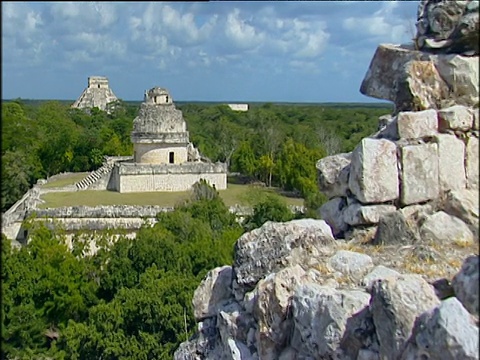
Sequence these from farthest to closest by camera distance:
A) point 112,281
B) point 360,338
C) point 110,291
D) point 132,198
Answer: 1. point 132,198
2. point 110,291
3. point 112,281
4. point 360,338

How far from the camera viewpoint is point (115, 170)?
26.6 m

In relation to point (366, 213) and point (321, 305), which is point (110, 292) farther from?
point (321, 305)

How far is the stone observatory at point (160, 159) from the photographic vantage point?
2584 centimetres

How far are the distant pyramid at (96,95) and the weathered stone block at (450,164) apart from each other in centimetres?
5356

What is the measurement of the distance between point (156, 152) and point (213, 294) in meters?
20.4

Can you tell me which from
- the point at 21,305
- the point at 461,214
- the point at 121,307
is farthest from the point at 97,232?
the point at 461,214

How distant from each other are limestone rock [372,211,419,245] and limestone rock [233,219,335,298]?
Result: 443 millimetres

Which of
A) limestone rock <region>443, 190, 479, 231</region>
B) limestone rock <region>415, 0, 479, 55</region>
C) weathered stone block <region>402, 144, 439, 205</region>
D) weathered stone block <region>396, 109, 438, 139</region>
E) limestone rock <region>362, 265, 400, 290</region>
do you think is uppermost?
limestone rock <region>415, 0, 479, 55</region>

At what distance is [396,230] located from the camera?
19.5 feet

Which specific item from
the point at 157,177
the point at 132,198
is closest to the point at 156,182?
the point at 157,177

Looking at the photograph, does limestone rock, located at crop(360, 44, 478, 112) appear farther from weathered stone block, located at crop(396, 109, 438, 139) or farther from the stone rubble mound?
weathered stone block, located at crop(396, 109, 438, 139)

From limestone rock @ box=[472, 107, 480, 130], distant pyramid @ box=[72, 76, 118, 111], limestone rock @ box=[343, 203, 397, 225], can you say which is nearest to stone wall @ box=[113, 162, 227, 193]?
limestone rock @ box=[343, 203, 397, 225]

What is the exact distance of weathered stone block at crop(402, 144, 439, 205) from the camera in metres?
5.94

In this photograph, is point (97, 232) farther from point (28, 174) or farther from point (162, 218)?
point (28, 174)
